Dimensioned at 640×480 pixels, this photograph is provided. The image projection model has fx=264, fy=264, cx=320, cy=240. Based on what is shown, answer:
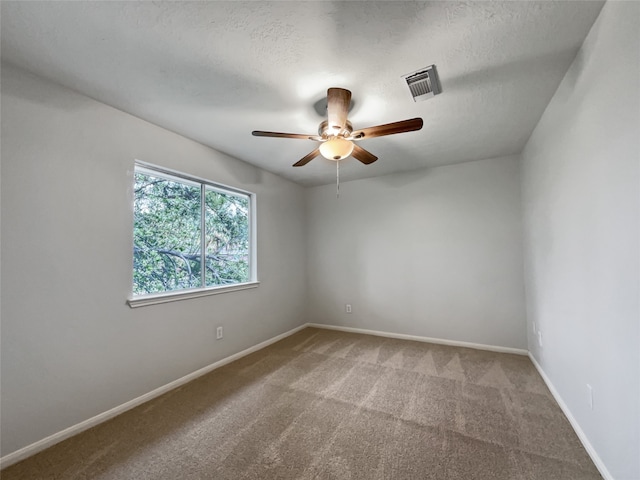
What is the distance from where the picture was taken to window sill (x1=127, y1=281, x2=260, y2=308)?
85.5 inches

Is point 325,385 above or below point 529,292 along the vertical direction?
below

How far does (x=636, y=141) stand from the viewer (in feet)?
3.56

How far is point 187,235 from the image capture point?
106 inches

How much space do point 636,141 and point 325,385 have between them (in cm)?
251

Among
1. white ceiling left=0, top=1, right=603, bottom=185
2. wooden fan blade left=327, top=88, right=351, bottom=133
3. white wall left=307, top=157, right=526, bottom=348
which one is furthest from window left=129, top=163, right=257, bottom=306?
wooden fan blade left=327, top=88, right=351, bottom=133

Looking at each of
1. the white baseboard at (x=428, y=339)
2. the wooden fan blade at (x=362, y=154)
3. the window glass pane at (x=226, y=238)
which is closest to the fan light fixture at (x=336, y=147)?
the wooden fan blade at (x=362, y=154)

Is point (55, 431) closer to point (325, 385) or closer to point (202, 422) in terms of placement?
point (202, 422)

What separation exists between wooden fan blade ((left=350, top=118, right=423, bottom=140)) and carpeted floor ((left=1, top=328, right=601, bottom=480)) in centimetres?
203

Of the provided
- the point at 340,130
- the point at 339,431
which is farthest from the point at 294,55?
the point at 339,431

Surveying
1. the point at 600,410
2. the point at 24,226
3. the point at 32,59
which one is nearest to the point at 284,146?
the point at 32,59

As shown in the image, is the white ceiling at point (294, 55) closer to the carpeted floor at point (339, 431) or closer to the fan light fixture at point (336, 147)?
the fan light fixture at point (336, 147)

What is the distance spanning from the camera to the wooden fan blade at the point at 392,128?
171 cm

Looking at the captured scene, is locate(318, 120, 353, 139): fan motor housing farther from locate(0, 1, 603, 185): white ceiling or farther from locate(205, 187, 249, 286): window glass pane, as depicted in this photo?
locate(205, 187, 249, 286): window glass pane

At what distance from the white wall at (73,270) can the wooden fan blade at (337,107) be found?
161cm
